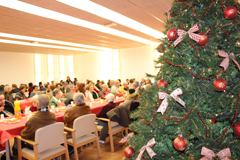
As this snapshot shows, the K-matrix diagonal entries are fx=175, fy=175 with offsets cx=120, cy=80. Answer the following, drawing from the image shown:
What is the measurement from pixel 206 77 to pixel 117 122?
277cm

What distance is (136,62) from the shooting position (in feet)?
41.5

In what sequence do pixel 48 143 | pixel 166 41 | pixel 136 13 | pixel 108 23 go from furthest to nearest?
1. pixel 108 23
2. pixel 136 13
3. pixel 48 143
4. pixel 166 41

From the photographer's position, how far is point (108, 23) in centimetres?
579

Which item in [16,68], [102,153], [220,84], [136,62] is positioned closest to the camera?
[220,84]

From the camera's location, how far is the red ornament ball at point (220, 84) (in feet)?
4.14

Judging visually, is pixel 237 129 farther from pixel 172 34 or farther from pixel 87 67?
pixel 87 67

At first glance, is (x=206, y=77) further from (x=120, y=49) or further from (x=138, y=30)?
(x=120, y=49)

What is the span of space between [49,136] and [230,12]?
2679mm

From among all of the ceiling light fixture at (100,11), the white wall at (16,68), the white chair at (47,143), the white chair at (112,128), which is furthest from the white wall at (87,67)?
the white chair at (47,143)

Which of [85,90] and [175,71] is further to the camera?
[85,90]

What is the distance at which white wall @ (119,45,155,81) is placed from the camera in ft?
39.8

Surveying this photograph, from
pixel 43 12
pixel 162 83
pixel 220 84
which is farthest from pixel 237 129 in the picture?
pixel 43 12

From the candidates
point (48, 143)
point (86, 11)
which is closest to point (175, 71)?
point (48, 143)

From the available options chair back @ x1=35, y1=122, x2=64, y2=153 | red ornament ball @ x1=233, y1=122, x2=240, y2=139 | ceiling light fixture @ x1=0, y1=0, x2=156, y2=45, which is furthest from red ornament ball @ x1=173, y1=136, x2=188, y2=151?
ceiling light fixture @ x1=0, y1=0, x2=156, y2=45
